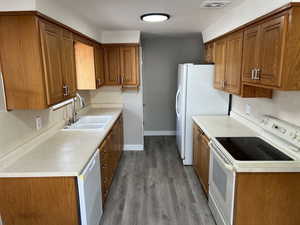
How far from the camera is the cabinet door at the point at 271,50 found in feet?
5.30

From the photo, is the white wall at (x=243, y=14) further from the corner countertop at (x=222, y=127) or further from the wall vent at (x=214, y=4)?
the corner countertop at (x=222, y=127)

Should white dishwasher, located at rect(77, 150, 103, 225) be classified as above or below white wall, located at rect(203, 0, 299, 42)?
below

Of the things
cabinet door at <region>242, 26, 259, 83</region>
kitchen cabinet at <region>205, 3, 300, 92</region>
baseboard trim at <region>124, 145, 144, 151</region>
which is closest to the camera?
kitchen cabinet at <region>205, 3, 300, 92</region>

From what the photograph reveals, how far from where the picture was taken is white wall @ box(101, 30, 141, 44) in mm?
3848

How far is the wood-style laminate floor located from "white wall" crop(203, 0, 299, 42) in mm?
2226

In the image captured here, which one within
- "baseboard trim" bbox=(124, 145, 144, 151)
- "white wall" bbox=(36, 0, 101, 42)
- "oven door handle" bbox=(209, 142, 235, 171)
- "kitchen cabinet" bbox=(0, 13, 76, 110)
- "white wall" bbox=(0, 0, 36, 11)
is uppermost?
"white wall" bbox=(36, 0, 101, 42)

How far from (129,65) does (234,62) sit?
2007 mm

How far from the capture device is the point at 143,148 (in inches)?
180

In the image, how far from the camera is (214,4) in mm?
2223

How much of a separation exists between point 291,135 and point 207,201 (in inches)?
53.8

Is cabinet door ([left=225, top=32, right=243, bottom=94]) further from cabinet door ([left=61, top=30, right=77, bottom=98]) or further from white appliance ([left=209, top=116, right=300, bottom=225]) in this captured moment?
cabinet door ([left=61, top=30, right=77, bottom=98])

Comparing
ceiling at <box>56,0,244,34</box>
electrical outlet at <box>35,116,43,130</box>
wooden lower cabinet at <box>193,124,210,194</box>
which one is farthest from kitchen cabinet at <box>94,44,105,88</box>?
wooden lower cabinet at <box>193,124,210,194</box>

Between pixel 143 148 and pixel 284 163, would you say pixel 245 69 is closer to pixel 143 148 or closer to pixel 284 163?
pixel 284 163

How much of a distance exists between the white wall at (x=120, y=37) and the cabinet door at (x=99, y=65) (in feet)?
0.72
